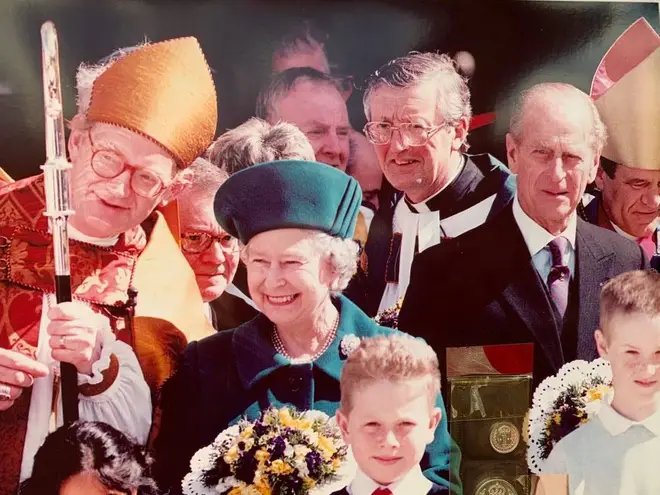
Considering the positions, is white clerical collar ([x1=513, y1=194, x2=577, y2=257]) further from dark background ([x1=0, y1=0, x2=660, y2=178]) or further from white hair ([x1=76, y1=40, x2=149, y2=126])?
white hair ([x1=76, y1=40, x2=149, y2=126])

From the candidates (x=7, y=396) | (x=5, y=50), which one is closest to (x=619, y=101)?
(x=5, y=50)

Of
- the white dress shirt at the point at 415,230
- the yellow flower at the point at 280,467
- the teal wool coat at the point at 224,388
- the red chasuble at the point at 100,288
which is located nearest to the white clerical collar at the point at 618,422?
the white dress shirt at the point at 415,230

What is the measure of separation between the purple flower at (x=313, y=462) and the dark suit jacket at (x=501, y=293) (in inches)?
22.3

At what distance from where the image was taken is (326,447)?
9.13ft

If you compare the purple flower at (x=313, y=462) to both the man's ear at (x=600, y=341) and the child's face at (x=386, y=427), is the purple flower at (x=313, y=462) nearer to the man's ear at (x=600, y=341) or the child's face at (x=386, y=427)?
the child's face at (x=386, y=427)

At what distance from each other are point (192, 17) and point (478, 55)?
1084mm

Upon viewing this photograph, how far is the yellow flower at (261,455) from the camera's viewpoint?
273 centimetres

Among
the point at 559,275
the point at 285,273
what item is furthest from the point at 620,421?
the point at 285,273

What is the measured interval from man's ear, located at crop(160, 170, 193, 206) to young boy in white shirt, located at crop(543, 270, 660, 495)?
1705 millimetres

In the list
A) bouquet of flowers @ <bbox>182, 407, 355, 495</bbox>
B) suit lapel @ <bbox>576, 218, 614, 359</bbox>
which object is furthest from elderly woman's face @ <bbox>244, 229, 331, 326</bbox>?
suit lapel @ <bbox>576, 218, 614, 359</bbox>

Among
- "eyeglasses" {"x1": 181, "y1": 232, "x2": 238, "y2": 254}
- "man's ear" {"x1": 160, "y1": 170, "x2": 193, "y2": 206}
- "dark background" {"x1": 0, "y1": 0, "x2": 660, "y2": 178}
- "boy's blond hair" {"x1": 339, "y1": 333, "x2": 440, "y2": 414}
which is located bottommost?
"boy's blond hair" {"x1": 339, "y1": 333, "x2": 440, "y2": 414}

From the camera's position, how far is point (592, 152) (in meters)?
3.07

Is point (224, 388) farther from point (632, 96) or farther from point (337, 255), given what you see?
point (632, 96)

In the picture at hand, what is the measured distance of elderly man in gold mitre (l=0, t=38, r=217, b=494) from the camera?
2627mm
